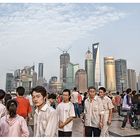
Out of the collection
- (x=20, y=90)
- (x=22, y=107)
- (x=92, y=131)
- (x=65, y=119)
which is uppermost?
(x=20, y=90)

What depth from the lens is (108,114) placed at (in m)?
5.80

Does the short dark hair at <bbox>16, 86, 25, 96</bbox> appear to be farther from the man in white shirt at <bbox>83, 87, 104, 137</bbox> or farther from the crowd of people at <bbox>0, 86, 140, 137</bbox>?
the man in white shirt at <bbox>83, 87, 104, 137</bbox>

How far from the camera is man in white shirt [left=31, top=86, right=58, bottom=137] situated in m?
2.92

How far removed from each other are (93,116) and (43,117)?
206 centimetres

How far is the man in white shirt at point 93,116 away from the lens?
4.90 metres

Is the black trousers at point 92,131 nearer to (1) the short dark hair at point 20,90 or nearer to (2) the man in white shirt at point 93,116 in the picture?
(2) the man in white shirt at point 93,116

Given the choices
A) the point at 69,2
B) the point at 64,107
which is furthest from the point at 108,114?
the point at 69,2

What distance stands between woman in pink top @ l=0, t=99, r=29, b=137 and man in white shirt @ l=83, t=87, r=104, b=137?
177 cm

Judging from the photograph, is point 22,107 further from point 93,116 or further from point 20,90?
point 93,116

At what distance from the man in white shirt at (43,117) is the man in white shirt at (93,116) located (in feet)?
6.41

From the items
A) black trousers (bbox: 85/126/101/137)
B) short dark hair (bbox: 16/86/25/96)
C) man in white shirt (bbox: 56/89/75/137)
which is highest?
short dark hair (bbox: 16/86/25/96)

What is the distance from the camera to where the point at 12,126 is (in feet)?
11.0

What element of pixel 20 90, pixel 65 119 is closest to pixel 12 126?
pixel 65 119

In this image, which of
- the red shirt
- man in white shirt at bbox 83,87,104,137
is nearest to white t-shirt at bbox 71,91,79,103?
the red shirt
